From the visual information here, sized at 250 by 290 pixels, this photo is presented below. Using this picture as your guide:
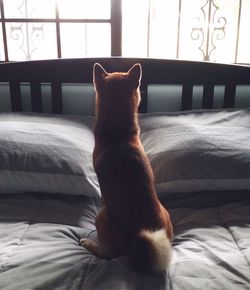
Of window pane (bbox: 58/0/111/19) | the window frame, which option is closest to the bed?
the window frame

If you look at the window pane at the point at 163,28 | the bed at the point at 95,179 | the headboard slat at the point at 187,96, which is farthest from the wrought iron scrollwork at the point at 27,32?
the headboard slat at the point at 187,96

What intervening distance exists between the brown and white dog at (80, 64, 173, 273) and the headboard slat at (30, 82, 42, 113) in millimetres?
754

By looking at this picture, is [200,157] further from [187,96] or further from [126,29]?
[126,29]

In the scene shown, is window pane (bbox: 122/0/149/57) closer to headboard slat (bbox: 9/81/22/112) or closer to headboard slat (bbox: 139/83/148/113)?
headboard slat (bbox: 139/83/148/113)

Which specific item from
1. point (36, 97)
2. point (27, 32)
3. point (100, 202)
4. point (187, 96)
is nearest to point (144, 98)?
point (187, 96)

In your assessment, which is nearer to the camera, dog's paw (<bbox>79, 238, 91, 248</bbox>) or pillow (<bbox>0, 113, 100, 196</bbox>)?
dog's paw (<bbox>79, 238, 91, 248</bbox>)

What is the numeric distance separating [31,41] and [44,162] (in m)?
0.98

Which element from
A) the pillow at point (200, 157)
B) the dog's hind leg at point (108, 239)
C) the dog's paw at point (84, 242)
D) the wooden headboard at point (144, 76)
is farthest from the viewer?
the wooden headboard at point (144, 76)

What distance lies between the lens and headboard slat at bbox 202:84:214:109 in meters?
1.94

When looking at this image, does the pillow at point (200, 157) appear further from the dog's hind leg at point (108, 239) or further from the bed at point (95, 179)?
the dog's hind leg at point (108, 239)

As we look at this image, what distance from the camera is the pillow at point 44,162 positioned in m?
1.44

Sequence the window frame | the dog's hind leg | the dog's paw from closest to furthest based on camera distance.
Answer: the dog's hind leg < the dog's paw < the window frame

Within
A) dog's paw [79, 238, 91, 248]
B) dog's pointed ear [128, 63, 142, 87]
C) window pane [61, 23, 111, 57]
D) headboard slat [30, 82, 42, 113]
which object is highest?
window pane [61, 23, 111, 57]

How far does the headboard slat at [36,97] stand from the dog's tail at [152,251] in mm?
1186
